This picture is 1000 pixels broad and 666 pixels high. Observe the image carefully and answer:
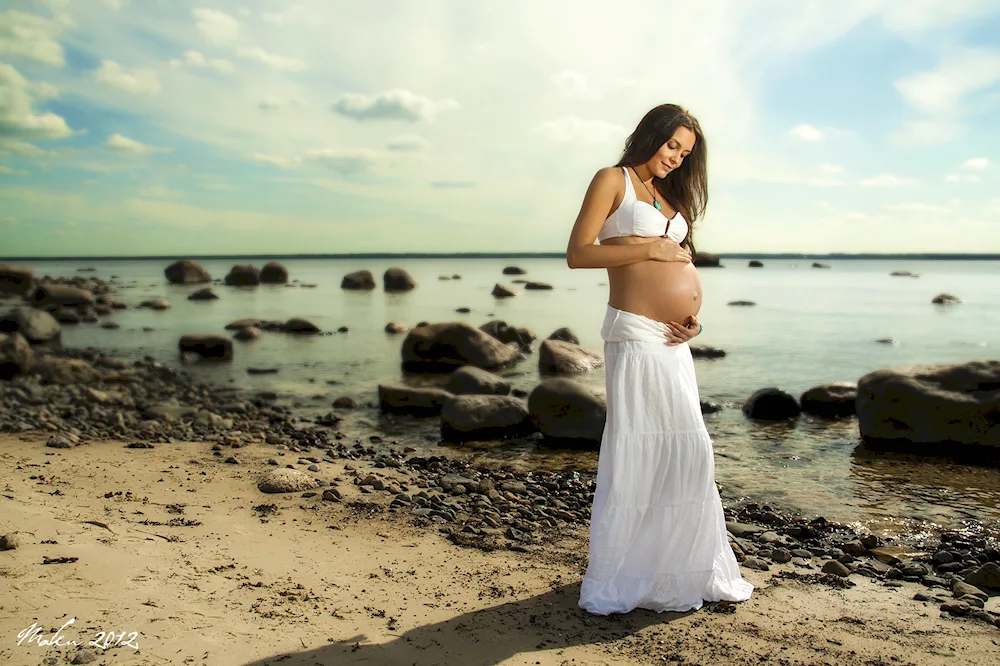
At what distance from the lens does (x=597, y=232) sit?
4180mm

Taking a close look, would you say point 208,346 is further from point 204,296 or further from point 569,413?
A: point 204,296

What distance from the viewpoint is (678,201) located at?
4488 millimetres

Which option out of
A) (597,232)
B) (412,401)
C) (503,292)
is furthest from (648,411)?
(503,292)

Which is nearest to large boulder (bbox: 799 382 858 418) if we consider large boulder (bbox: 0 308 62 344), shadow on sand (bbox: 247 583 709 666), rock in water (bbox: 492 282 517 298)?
shadow on sand (bbox: 247 583 709 666)

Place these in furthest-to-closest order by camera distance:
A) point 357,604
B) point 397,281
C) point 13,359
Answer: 1. point 397,281
2. point 13,359
3. point 357,604

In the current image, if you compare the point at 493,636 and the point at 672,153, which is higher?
the point at 672,153

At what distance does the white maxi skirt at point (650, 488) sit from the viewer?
420cm

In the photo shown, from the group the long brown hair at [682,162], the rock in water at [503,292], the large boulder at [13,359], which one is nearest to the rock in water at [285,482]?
the long brown hair at [682,162]

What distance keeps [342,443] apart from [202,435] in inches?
66.8

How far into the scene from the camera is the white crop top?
4184 mm

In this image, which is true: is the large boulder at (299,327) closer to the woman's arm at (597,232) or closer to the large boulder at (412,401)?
the large boulder at (412,401)

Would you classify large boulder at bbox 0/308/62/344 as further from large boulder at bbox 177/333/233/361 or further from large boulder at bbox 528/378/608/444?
large boulder at bbox 528/378/608/444

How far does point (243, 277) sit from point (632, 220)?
2229 inches

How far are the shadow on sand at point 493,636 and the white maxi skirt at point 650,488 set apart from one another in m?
0.11
